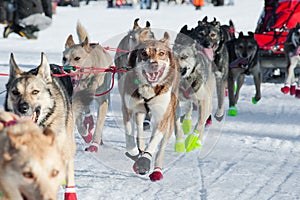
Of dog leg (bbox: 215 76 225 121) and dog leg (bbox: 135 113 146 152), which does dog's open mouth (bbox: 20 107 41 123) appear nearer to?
dog leg (bbox: 135 113 146 152)

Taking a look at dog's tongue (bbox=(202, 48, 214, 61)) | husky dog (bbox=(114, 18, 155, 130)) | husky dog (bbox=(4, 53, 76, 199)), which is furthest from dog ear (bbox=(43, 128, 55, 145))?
dog's tongue (bbox=(202, 48, 214, 61))

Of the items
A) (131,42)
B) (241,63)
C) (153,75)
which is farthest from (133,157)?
(241,63)

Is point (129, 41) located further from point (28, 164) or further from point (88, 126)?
point (28, 164)

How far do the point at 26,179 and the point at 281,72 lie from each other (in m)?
6.42

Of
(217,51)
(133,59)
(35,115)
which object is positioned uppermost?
(133,59)

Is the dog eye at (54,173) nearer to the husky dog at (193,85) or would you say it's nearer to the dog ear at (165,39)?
the dog ear at (165,39)

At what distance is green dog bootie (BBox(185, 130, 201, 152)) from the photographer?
4.78m

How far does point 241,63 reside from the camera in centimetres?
651

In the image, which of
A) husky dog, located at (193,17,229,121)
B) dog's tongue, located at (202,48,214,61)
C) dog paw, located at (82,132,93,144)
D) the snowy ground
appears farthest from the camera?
husky dog, located at (193,17,229,121)

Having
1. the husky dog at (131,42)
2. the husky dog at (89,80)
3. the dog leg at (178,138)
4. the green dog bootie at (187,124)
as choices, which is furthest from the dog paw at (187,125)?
the husky dog at (89,80)

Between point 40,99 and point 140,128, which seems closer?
point 40,99

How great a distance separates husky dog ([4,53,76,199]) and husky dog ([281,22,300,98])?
14.4 feet

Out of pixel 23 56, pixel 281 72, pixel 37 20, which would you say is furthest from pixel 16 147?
pixel 37 20

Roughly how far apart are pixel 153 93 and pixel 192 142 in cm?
90
